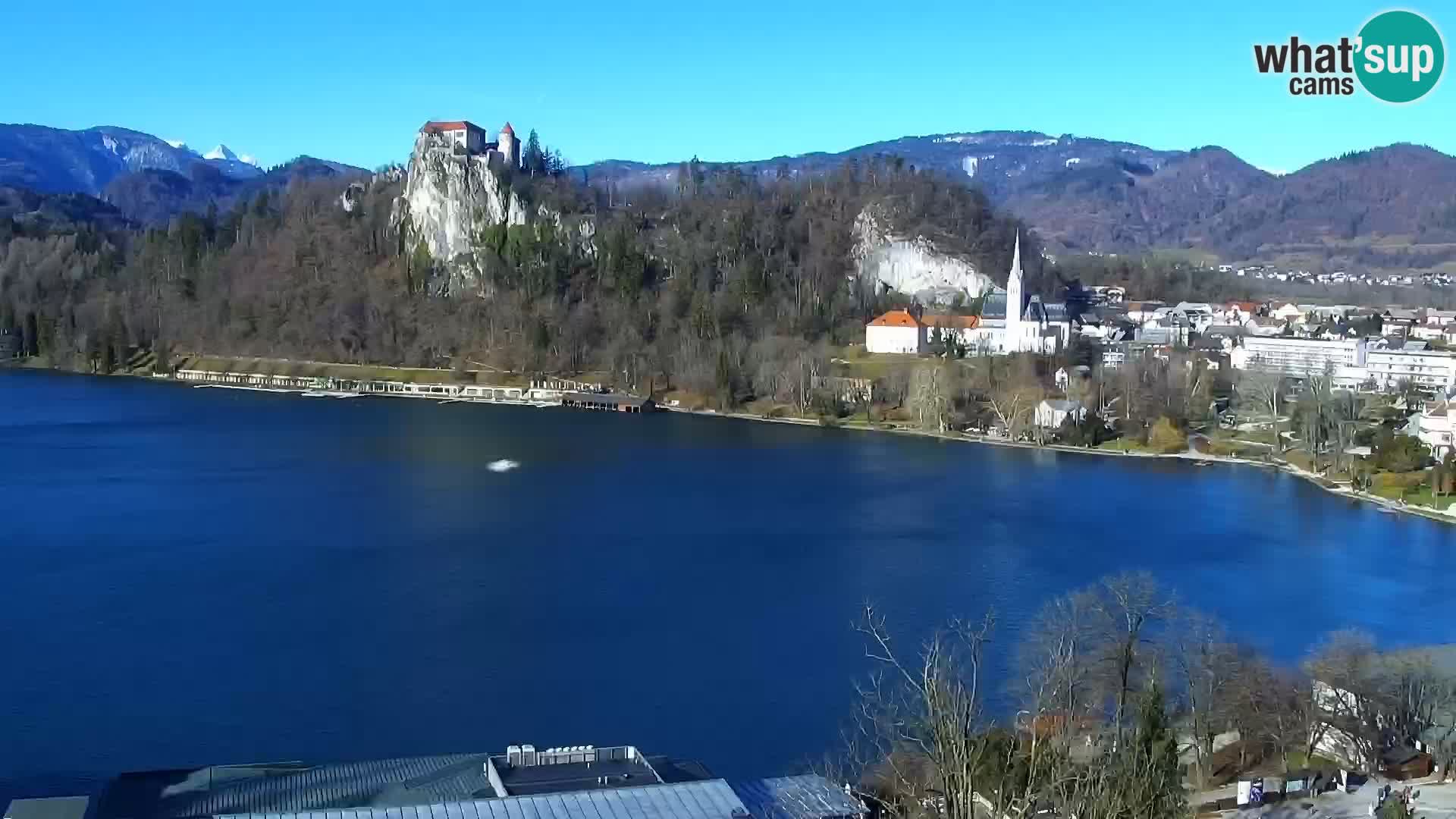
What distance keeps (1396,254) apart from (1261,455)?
3973cm

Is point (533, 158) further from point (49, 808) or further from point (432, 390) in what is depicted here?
point (49, 808)

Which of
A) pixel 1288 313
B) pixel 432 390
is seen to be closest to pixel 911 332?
pixel 432 390

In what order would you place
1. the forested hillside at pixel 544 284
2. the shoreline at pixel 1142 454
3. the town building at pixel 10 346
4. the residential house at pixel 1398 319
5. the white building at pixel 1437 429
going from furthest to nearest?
the town building at pixel 10 346 < the residential house at pixel 1398 319 < the forested hillside at pixel 544 284 < the white building at pixel 1437 429 < the shoreline at pixel 1142 454

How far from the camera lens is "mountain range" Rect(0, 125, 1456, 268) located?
5544 cm

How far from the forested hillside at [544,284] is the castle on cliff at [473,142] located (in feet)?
3.31

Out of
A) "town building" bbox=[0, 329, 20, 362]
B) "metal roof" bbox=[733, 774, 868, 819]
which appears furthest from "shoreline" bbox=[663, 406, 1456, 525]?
"town building" bbox=[0, 329, 20, 362]

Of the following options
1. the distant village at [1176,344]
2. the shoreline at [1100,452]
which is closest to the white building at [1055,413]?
the distant village at [1176,344]

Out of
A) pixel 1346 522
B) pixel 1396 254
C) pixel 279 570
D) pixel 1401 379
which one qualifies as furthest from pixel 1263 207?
pixel 279 570

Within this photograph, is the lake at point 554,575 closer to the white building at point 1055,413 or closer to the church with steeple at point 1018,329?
the white building at point 1055,413

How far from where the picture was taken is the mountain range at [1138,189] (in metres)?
55.4

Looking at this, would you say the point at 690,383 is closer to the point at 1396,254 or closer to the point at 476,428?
the point at 476,428

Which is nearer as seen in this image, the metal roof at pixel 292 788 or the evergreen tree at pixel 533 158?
the metal roof at pixel 292 788

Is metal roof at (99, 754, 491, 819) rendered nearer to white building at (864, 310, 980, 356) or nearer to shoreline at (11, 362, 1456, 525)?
shoreline at (11, 362, 1456, 525)

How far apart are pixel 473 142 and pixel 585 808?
24.3 m
